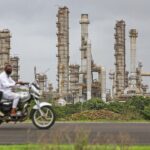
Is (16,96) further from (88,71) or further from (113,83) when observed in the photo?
(113,83)

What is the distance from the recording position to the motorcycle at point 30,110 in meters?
15.4

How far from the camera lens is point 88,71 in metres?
80.2

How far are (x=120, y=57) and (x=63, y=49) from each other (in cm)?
1232

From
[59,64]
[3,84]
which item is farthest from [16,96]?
[59,64]

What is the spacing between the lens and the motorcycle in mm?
15406

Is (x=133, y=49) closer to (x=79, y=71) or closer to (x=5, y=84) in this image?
(x=79, y=71)

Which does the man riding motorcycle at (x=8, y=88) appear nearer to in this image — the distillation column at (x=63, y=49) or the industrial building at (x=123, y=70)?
the industrial building at (x=123, y=70)

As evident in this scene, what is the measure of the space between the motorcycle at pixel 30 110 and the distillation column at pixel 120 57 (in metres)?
83.0

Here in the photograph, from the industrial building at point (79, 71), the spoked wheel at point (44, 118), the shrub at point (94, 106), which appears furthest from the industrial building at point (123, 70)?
the spoked wheel at point (44, 118)

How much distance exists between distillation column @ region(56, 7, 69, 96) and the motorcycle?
7284cm

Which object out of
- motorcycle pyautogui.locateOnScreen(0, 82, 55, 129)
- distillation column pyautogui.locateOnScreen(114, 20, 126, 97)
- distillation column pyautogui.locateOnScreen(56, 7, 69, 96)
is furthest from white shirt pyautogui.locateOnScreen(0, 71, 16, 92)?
distillation column pyautogui.locateOnScreen(114, 20, 126, 97)

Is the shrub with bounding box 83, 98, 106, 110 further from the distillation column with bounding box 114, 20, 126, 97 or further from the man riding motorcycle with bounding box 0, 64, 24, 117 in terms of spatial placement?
the distillation column with bounding box 114, 20, 126, 97

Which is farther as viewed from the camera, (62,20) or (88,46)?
(62,20)

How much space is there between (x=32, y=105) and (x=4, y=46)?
70.0 m
